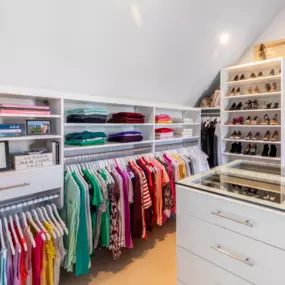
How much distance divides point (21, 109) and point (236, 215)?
164cm

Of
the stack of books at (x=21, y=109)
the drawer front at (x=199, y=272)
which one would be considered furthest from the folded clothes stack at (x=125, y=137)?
the drawer front at (x=199, y=272)

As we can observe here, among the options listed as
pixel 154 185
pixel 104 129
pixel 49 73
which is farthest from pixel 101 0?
pixel 154 185

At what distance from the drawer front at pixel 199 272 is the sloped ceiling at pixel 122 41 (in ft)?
5.57

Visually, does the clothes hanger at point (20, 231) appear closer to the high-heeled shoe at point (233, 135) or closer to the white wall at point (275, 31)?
the high-heeled shoe at point (233, 135)

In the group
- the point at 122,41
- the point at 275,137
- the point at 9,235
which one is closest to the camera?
the point at 9,235

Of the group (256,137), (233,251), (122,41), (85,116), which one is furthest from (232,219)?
(256,137)

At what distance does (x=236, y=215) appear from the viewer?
1146 mm

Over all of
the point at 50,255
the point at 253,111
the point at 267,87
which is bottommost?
the point at 50,255

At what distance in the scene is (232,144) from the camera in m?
3.64

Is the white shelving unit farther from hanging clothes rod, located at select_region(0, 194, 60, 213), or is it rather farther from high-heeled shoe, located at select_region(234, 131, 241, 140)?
high-heeled shoe, located at select_region(234, 131, 241, 140)

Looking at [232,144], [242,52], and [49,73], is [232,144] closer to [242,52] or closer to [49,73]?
[242,52]

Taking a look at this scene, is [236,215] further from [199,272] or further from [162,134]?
[162,134]

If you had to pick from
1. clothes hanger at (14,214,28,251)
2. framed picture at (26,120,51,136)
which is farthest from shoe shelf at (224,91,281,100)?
clothes hanger at (14,214,28,251)

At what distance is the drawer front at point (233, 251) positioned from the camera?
1.03 meters
